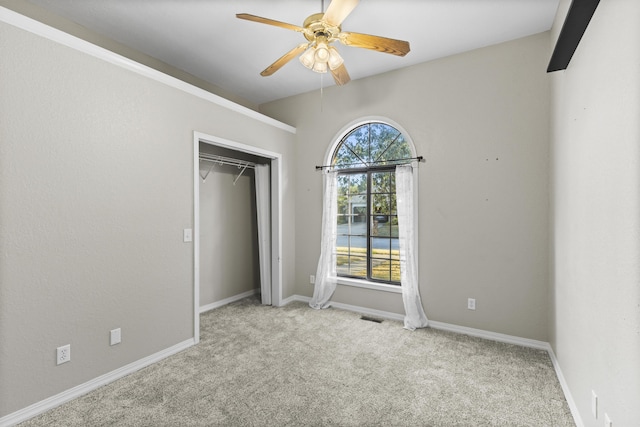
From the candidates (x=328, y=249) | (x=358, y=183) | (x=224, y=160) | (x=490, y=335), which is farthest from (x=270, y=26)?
(x=490, y=335)

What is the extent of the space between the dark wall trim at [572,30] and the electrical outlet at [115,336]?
3608mm

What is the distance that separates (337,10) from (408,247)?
2430 mm

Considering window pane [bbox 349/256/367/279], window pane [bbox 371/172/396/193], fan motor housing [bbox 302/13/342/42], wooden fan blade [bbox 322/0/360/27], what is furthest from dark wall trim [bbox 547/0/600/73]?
window pane [bbox 349/256/367/279]

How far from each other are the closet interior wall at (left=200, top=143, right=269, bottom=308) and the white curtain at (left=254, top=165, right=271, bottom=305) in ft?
1.04

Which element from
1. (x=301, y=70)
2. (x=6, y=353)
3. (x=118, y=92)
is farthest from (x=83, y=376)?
(x=301, y=70)

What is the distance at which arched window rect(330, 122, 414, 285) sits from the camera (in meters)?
3.77

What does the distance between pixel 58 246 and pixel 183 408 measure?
137 cm

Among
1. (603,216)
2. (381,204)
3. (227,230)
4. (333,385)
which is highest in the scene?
(381,204)

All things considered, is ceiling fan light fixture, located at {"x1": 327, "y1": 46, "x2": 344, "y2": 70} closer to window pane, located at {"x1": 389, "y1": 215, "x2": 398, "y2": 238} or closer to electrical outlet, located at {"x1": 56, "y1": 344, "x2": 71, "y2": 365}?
window pane, located at {"x1": 389, "y1": 215, "x2": 398, "y2": 238}

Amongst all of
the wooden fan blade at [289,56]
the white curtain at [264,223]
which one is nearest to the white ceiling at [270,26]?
the wooden fan blade at [289,56]

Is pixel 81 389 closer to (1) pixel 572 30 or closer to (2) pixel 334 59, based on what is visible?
(2) pixel 334 59

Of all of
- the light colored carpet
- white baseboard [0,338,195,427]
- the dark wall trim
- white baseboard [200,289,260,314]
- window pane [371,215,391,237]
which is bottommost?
the light colored carpet

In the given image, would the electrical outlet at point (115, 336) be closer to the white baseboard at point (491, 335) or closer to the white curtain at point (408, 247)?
the white baseboard at point (491, 335)

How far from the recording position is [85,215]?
7.25ft
